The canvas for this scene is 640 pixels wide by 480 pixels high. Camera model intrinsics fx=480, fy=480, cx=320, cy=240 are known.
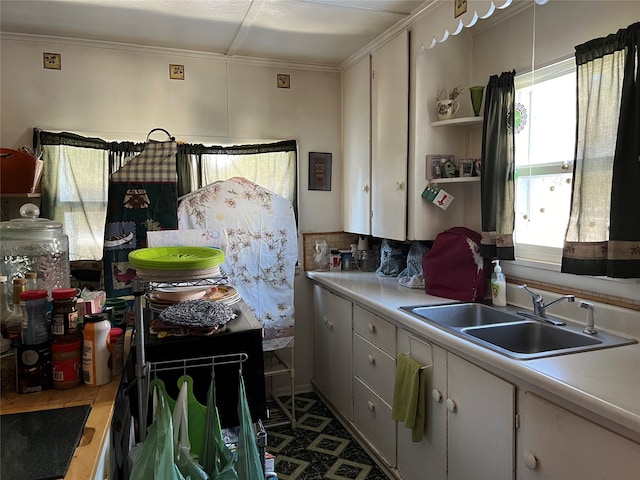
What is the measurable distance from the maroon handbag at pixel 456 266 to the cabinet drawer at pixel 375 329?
36 cm

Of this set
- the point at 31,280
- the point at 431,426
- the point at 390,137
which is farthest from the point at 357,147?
the point at 31,280

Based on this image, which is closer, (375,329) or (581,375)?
(581,375)

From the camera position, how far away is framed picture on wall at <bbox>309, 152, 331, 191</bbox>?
3.50m

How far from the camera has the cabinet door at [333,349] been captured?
2.92 meters

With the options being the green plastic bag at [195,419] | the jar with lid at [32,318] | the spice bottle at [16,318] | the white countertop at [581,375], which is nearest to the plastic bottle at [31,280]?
the spice bottle at [16,318]

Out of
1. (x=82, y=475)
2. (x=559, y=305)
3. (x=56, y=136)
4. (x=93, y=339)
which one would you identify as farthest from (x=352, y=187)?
(x=82, y=475)

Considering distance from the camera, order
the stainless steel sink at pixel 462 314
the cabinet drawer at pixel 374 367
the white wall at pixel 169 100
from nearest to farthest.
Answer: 1. the stainless steel sink at pixel 462 314
2. the cabinet drawer at pixel 374 367
3. the white wall at pixel 169 100

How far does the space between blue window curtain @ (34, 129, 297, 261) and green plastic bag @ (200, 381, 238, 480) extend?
6.59 feet

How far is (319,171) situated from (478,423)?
2.20 metres

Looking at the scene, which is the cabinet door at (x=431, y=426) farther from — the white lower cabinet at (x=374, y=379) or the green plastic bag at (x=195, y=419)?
the green plastic bag at (x=195, y=419)

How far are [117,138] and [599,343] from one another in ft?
9.21

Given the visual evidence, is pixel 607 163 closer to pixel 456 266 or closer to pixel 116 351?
pixel 456 266

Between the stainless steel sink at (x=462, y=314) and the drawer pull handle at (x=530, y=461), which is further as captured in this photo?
the stainless steel sink at (x=462, y=314)

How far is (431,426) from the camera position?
205 centimetres
